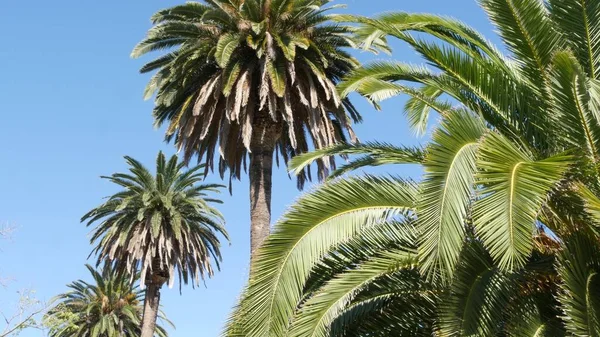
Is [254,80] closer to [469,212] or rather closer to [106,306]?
[469,212]

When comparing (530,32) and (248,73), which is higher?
(248,73)

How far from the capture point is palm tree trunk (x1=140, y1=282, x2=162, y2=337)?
2944cm

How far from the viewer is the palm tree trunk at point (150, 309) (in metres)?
29.4

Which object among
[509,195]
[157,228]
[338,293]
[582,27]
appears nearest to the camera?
[509,195]

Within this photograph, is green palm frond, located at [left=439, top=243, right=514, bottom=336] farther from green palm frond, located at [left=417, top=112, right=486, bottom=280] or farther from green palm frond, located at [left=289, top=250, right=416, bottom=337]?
green palm frond, located at [left=417, top=112, right=486, bottom=280]

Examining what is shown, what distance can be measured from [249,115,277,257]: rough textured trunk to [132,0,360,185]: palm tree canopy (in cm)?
6

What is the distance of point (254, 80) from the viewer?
1875cm

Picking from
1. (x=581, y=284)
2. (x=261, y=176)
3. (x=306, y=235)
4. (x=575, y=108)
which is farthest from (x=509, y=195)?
(x=261, y=176)

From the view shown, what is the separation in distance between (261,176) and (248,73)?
247 cm

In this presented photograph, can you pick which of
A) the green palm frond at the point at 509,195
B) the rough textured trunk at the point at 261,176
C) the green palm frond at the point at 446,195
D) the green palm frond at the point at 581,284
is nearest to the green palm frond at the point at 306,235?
the green palm frond at the point at 446,195

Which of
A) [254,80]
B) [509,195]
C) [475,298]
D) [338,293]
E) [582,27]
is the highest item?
[254,80]

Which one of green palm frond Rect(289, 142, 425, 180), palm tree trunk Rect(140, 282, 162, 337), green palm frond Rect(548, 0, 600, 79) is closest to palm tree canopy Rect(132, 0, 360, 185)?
green palm frond Rect(289, 142, 425, 180)

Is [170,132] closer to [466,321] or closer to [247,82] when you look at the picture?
[247,82]

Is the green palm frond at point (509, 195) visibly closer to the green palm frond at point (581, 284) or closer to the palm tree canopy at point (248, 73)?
the green palm frond at point (581, 284)
